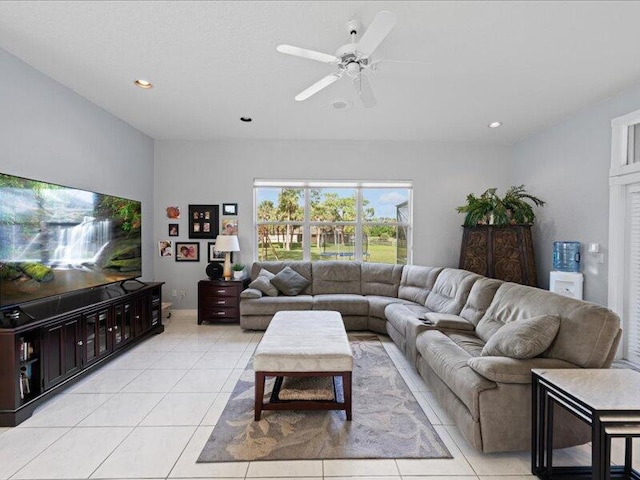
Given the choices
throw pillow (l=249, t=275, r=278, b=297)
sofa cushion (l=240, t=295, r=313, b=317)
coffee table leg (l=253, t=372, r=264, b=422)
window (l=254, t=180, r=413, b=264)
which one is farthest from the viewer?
window (l=254, t=180, r=413, b=264)

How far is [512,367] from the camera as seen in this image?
1.90 m

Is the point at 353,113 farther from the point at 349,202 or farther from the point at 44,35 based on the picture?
the point at 44,35

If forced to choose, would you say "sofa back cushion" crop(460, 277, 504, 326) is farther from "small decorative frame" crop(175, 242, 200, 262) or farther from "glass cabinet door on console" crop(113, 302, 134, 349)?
"small decorative frame" crop(175, 242, 200, 262)

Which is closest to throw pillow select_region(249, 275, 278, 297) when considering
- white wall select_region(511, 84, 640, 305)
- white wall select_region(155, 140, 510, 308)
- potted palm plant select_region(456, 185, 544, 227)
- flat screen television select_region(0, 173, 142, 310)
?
white wall select_region(155, 140, 510, 308)

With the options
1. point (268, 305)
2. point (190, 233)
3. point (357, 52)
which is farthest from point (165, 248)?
point (357, 52)

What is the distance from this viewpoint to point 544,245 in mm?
4609

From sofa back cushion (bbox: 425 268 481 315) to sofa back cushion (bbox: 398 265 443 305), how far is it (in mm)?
157

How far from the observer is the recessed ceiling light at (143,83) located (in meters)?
3.16

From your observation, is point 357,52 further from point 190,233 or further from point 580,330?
point 190,233

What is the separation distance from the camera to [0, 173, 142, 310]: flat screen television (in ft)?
7.86

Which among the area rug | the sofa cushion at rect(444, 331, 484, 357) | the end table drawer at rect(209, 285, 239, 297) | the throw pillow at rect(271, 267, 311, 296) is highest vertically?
the throw pillow at rect(271, 267, 311, 296)

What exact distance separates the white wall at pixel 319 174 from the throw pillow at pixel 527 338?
10.8 ft

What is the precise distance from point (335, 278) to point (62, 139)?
3.79m

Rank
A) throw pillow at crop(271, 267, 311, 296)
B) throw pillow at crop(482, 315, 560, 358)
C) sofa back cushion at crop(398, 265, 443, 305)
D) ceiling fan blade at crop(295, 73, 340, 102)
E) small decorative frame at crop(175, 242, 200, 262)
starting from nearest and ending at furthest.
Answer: throw pillow at crop(482, 315, 560, 358), ceiling fan blade at crop(295, 73, 340, 102), sofa back cushion at crop(398, 265, 443, 305), throw pillow at crop(271, 267, 311, 296), small decorative frame at crop(175, 242, 200, 262)
